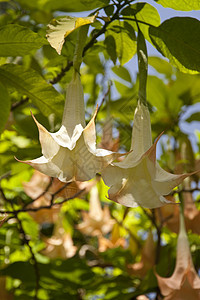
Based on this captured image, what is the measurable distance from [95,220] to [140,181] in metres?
0.93

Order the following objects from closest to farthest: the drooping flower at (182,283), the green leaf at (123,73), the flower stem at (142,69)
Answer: the flower stem at (142,69) → the drooping flower at (182,283) → the green leaf at (123,73)

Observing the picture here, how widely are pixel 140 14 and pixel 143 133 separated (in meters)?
0.25

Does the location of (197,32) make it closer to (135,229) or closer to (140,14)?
(140,14)

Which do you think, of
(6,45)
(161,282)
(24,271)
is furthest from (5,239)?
(6,45)

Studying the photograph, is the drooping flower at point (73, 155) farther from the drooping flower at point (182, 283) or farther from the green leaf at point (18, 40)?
the drooping flower at point (182, 283)

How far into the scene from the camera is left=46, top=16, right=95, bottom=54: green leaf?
501mm

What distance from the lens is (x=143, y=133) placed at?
61cm

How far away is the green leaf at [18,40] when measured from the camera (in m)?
0.66

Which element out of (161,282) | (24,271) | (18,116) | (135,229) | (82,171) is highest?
(82,171)

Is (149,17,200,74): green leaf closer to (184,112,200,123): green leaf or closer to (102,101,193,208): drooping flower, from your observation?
(102,101,193,208): drooping flower

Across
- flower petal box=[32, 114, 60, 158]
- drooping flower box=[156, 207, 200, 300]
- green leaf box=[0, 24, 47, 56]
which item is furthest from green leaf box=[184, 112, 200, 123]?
flower petal box=[32, 114, 60, 158]

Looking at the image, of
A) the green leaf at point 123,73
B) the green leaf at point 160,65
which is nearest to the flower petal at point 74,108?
the green leaf at point 123,73

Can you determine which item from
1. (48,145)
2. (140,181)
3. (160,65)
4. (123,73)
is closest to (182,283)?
(140,181)

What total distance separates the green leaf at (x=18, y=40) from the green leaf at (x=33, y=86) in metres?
0.04
